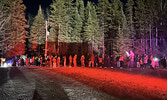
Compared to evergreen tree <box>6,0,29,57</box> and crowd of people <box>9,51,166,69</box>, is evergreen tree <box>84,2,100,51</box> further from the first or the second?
crowd of people <box>9,51,166,69</box>

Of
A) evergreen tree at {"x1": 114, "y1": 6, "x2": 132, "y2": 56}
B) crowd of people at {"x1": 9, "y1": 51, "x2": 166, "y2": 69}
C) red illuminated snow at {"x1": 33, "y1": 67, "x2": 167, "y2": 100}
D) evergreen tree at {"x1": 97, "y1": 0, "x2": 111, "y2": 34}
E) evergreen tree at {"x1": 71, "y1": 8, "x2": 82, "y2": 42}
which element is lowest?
red illuminated snow at {"x1": 33, "y1": 67, "x2": 167, "y2": 100}

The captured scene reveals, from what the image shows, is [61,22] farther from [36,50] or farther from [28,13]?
[28,13]

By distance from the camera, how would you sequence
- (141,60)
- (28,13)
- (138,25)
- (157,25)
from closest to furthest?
(141,60)
(157,25)
(138,25)
(28,13)

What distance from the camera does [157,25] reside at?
48.6 m

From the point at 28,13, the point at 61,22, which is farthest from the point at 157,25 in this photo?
the point at 28,13

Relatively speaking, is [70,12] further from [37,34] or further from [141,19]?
[141,19]

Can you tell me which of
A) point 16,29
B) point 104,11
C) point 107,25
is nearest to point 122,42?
point 107,25

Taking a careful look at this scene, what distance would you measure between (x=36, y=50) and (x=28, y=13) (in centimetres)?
4303

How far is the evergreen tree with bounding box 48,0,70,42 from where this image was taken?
171 feet

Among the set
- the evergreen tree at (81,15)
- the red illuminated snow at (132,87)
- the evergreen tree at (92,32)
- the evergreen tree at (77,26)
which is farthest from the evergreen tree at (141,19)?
the red illuminated snow at (132,87)

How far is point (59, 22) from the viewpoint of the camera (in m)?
53.4

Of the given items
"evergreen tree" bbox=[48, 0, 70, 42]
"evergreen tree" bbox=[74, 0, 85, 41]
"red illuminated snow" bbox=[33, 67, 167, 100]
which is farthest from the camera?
"evergreen tree" bbox=[74, 0, 85, 41]

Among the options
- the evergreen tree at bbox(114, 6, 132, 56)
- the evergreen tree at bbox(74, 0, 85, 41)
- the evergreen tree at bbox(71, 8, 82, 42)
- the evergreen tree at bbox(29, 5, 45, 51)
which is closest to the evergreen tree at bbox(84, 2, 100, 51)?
the evergreen tree at bbox(71, 8, 82, 42)

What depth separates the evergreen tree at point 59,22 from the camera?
52.0 meters
